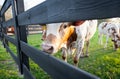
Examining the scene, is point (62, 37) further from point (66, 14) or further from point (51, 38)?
point (66, 14)

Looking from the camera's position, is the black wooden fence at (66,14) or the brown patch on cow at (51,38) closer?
the black wooden fence at (66,14)

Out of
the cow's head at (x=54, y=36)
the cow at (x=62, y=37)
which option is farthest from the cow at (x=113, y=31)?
the cow's head at (x=54, y=36)

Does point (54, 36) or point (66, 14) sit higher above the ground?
point (66, 14)

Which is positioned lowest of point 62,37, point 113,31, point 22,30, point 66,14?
point 113,31

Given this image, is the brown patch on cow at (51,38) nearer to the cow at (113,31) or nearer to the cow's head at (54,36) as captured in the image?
the cow's head at (54,36)

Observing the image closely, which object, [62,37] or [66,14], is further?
[62,37]

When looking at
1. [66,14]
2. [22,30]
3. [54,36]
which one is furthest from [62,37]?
[66,14]

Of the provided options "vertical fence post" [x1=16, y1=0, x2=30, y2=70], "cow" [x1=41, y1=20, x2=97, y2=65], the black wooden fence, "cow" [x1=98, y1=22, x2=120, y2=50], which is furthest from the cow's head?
"cow" [x1=98, y1=22, x2=120, y2=50]

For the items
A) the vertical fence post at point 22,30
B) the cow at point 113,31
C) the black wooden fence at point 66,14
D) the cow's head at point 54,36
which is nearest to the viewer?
the black wooden fence at point 66,14

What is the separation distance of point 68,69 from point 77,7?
0.41 metres

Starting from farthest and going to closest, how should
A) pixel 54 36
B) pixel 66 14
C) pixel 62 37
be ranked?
pixel 62 37
pixel 54 36
pixel 66 14

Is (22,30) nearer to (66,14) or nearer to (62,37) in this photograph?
(62,37)

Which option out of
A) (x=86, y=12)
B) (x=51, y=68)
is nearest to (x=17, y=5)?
(x=51, y=68)

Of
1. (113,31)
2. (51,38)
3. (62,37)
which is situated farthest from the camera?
(113,31)
